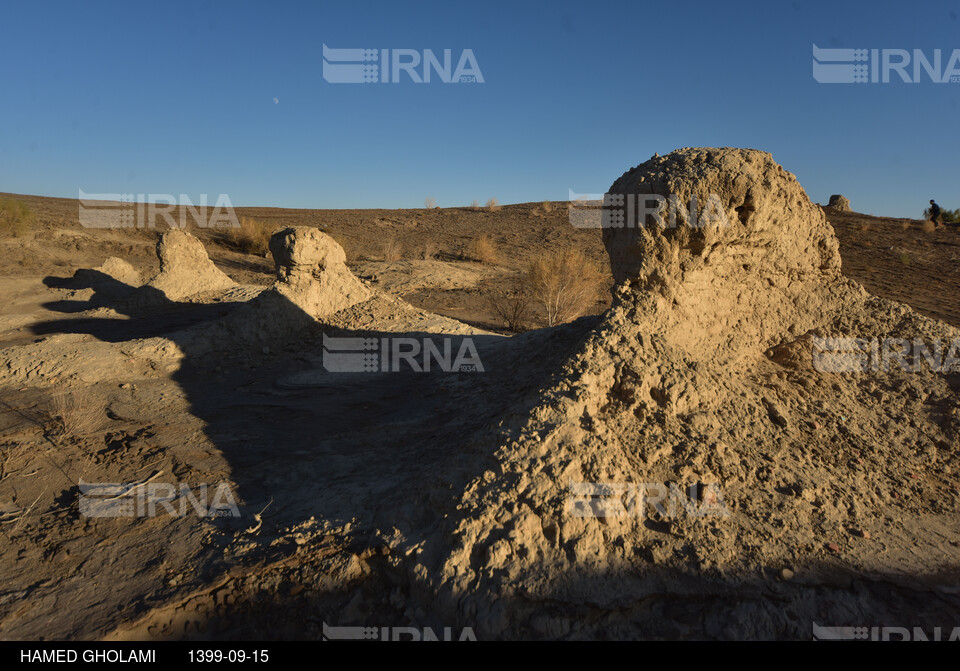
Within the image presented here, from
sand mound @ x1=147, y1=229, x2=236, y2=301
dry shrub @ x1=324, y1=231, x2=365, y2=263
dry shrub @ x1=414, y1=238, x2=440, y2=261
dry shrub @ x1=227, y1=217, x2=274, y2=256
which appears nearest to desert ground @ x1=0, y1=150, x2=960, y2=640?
sand mound @ x1=147, y1=229, x2=236, y2=301

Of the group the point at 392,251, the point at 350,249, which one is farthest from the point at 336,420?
the point at 350,249

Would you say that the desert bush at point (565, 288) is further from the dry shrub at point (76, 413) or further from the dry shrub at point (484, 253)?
the dry shrub at point (76, 413)

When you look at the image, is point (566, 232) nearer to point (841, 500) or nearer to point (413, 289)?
point (413, 289)

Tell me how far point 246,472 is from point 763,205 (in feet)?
15.1

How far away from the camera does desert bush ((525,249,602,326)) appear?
10.8 m

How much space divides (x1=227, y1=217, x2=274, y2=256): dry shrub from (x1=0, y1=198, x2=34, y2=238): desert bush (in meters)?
6.23

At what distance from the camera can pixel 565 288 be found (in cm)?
1091

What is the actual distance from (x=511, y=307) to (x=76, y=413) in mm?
8774

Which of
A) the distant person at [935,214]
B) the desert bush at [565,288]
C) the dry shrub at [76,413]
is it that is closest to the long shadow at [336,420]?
the dry shrub at [76,413]

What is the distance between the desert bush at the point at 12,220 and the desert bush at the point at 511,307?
1511cm

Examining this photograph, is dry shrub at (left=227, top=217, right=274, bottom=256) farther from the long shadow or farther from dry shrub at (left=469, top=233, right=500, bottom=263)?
the long shadow

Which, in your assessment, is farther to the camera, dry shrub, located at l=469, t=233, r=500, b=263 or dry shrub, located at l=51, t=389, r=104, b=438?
dry shrub, located at l=469, t=233, r=500, b=263

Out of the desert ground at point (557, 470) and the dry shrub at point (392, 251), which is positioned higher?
the dry shrub at point (392, 251)

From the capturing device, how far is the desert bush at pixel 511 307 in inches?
433
